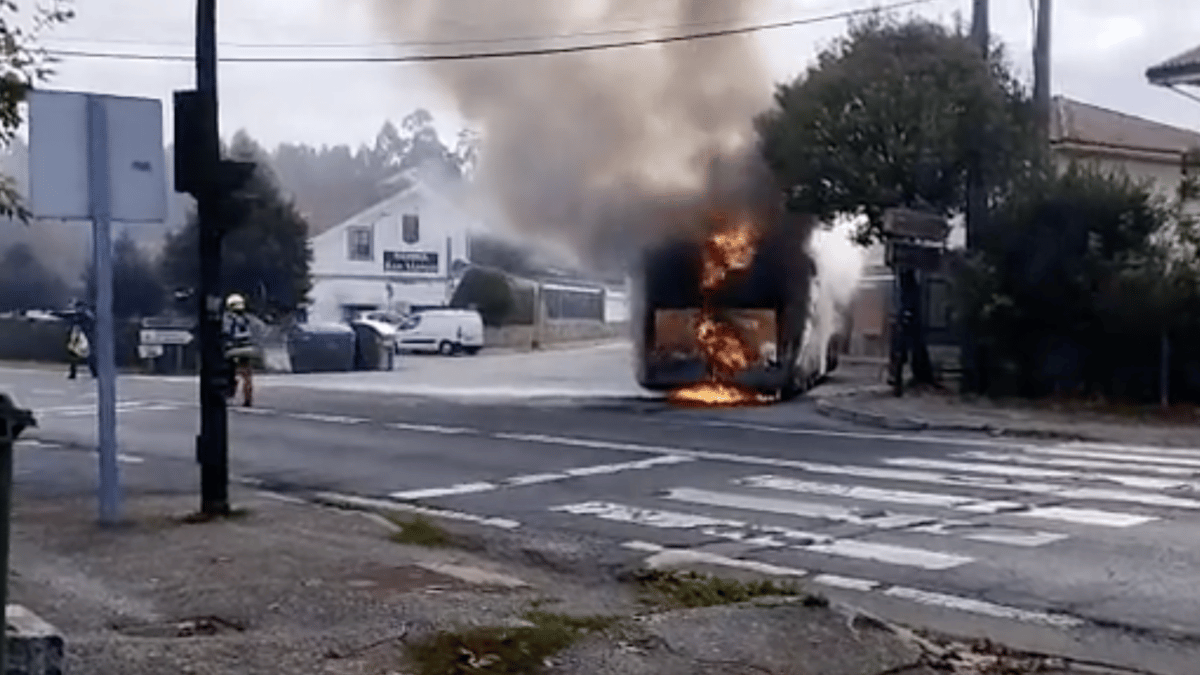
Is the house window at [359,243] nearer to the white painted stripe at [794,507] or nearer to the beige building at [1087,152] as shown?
the beige building at [1087,152]

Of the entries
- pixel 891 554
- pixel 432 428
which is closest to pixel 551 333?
pixel 432 428

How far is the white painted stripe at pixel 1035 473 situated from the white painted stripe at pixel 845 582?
16.7ft

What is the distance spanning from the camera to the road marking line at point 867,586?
8.40 meters

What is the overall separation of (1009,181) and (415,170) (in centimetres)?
4756

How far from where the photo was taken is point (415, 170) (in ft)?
228

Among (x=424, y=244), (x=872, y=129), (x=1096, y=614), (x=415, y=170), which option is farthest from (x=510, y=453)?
(x=415, y=170)

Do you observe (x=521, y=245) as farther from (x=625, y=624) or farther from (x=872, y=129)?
(x=625, y=624)

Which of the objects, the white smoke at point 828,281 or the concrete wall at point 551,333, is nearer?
the white smoke at point 828,281

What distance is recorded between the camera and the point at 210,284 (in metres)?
11.0

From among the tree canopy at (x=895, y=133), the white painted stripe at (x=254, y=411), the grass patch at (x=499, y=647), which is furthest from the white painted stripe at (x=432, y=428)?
the grass patch at (x=499, y=647)

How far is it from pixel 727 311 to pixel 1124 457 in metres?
8.60

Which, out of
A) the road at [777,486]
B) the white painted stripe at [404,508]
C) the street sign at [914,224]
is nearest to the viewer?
the road at [777,486]

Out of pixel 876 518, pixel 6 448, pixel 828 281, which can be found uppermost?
pixel 828 281

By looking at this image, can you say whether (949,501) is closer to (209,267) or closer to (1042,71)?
(209,267)
